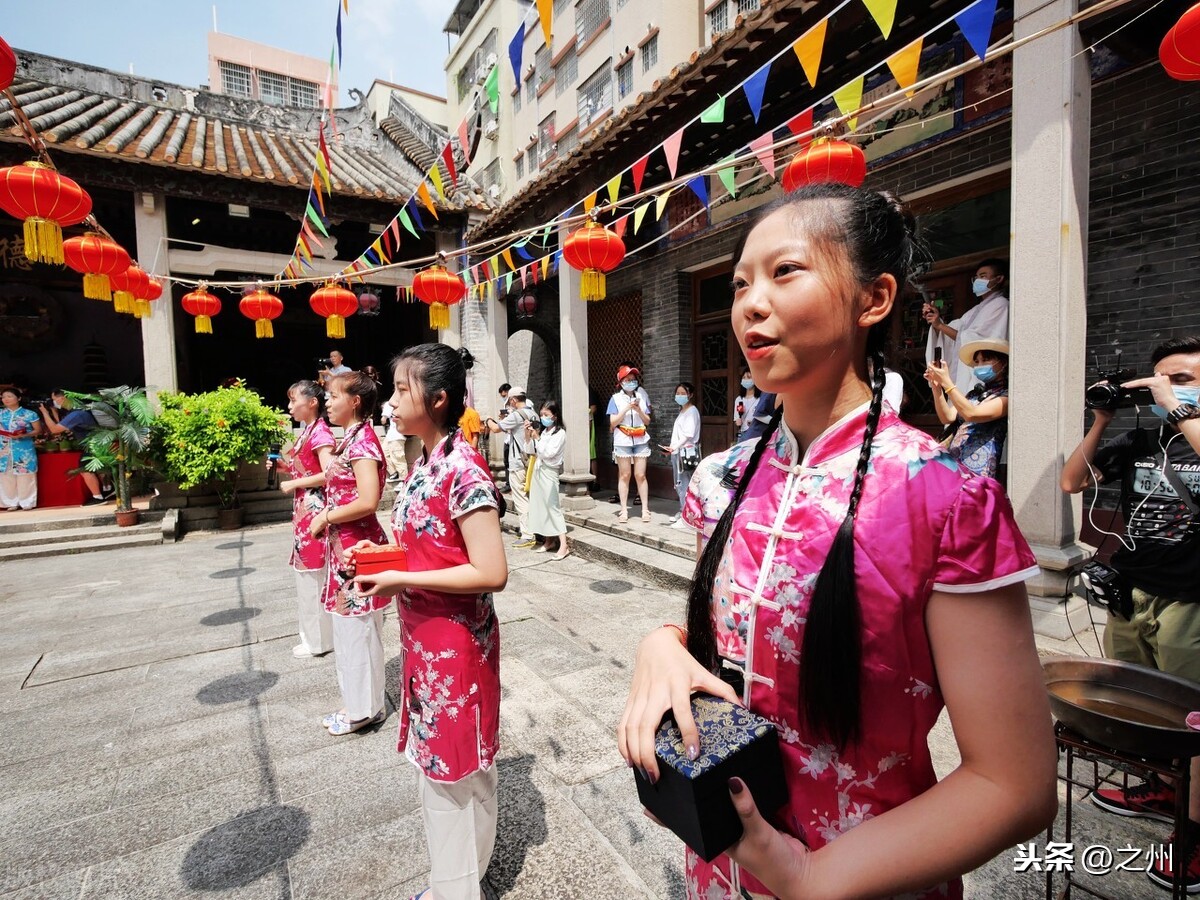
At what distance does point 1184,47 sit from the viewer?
233 centimetres

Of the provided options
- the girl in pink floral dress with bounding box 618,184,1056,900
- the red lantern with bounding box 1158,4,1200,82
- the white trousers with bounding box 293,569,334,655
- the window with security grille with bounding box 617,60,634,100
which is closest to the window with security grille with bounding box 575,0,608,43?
the window with security grille with bounding box 617,60,634,100

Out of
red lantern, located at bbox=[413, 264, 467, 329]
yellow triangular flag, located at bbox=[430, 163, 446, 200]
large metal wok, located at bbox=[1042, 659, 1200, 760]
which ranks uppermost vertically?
yellow triangular flag, located at bbox=[430, 163, 446, 200]

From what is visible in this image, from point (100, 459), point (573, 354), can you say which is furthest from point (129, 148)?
point (573, 354)

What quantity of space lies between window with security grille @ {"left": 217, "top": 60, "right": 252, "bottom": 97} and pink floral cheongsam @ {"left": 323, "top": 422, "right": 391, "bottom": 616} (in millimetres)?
27019

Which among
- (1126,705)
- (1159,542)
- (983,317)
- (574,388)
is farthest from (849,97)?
(574,388)

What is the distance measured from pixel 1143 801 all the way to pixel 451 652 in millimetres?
2706

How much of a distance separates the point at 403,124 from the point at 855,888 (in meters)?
14.4

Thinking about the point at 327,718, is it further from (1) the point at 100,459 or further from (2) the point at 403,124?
(2) the point at 403,124

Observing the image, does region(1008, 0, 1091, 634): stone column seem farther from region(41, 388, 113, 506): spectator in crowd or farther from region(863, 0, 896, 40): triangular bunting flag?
region(41, 388, 113, 506): spectator in crowd

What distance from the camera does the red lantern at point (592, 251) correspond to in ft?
14.9

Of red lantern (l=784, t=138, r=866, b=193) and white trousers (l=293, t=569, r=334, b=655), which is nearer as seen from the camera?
red lantern (l=784, t=138, r=866, b=193)

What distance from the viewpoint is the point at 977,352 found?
3791 millimetres

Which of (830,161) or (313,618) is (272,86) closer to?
(313,618)

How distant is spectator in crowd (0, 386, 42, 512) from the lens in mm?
8516
